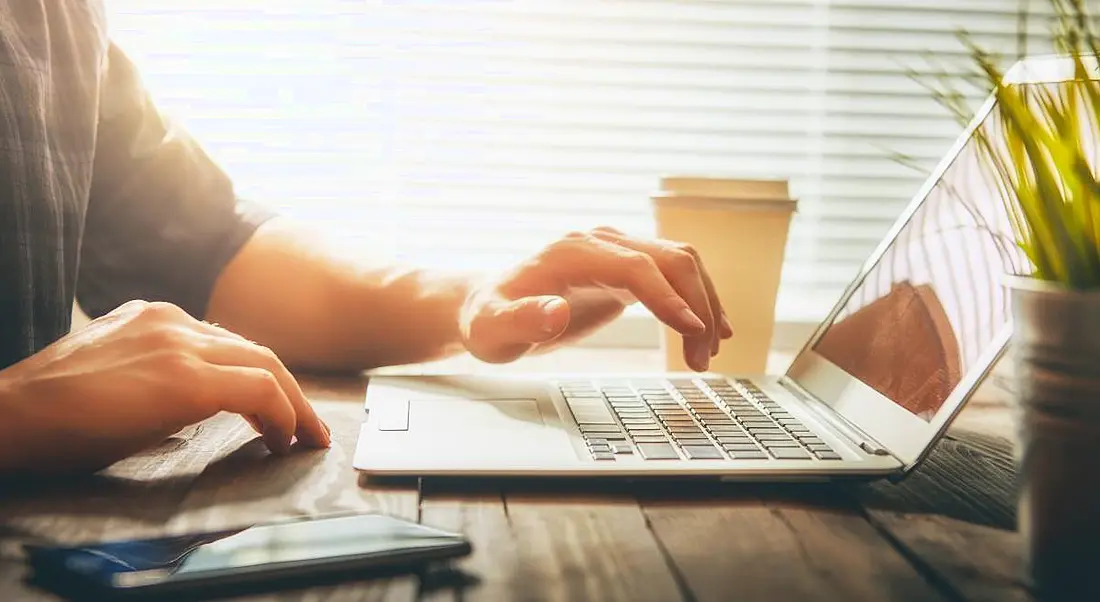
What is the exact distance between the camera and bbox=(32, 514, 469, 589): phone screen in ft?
1.30

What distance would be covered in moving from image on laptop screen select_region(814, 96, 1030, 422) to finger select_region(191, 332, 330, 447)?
1.24ft

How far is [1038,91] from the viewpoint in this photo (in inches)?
17.8

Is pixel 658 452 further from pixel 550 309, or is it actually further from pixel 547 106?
pixel 547 106

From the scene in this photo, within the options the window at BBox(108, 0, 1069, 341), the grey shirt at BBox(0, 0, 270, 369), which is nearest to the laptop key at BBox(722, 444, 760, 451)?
the grey shirt at BBox(0, 0, 270, 369)

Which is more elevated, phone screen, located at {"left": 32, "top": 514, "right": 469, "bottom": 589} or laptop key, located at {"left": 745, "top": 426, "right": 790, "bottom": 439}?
phone screen, located at {"left": 32, "top": 514, "right": 469, "bottom": 589}

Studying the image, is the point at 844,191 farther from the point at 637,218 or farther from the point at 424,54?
the point at 424,54

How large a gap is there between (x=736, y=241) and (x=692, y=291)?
0.16 metres

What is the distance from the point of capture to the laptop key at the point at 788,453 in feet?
1.93

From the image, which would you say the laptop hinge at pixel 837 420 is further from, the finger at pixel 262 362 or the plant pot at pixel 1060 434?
the finger at pixel 262 362

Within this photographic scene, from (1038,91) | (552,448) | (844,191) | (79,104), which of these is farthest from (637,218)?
(1038,91)

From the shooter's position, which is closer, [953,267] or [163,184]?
[953,267]

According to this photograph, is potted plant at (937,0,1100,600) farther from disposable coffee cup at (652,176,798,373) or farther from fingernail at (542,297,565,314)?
disposable coffee cup at (652,176,798,373)

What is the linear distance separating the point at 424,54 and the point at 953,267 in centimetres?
90

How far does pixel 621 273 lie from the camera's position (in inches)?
32.0
